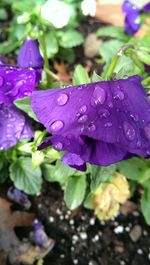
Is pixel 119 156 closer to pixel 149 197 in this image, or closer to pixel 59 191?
pixel 149 197

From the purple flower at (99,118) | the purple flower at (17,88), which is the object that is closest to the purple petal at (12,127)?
the purple flower at (17,88)

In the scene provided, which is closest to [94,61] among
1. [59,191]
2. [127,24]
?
[127,24]

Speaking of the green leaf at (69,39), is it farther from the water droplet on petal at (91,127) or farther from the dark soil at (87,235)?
the water droplet on petal at (91,127)

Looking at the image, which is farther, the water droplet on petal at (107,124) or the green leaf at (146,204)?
the green leaf at (146,204)

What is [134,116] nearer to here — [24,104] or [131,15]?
[24,104]

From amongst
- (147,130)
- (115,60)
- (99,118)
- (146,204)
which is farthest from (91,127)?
(146,204)
